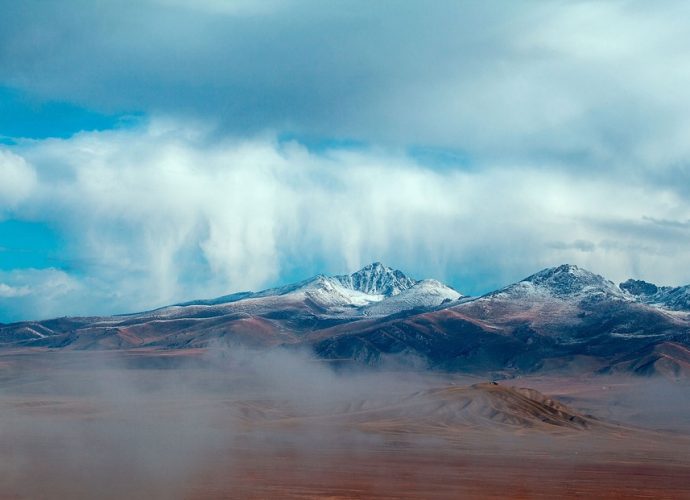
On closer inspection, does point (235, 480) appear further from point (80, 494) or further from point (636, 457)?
point (636, 457)

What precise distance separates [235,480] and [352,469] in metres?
23.0

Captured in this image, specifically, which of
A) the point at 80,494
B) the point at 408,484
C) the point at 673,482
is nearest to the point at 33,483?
the point at 80,494

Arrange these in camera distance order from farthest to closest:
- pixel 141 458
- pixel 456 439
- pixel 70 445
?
pixel 456 439 → pixel 70 445 → pixel 141 458

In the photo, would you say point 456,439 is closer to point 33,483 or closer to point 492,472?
point 492,472

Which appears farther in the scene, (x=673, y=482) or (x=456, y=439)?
(x=456, y=439)

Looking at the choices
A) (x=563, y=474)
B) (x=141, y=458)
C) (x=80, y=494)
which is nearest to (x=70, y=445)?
(x=141, y=458)

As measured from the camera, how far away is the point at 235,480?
333 feet

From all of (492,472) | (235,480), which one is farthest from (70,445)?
(492,472)

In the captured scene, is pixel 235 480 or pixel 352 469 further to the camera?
pixel 352 469

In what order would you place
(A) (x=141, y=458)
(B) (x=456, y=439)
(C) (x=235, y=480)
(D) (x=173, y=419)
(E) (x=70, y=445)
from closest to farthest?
(C) (x=235, y=480) < (A) (x=141, y=458) < (E) (x=70, y=445) < (B) (x=456, y=439) < (D) (x=173, y=419)

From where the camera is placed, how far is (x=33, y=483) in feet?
297

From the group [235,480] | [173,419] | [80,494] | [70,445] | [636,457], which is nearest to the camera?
[80,494]

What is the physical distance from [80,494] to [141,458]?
104ft

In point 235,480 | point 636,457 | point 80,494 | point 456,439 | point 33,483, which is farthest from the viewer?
point 456,439
